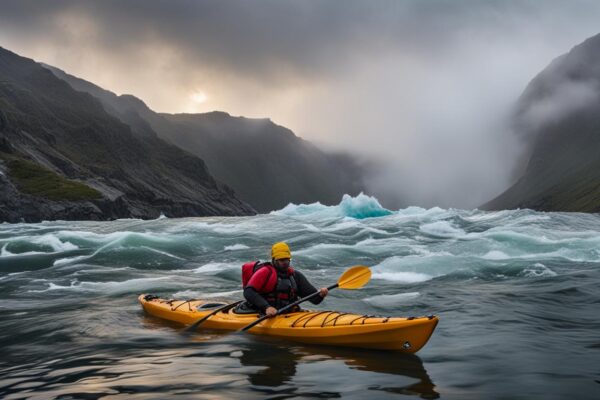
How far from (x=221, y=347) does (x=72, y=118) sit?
467 ft

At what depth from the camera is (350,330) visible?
8.44 m

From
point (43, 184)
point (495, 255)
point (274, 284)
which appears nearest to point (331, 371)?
point (274, 284)

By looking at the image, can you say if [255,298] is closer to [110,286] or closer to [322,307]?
[322,307]

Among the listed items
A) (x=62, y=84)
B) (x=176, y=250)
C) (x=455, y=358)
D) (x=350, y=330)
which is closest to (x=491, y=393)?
(x=455, y=358)

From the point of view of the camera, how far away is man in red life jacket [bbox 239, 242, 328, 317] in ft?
31.6

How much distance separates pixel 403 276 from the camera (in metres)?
18.7

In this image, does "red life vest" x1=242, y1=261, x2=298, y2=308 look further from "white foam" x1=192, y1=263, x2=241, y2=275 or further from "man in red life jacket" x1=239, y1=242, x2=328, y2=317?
"white foam" x1=192, y1=263, x2=241, y2=275

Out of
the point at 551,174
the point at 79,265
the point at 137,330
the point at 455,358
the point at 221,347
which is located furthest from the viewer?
the point at 551,174

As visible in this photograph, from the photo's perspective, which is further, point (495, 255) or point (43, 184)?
point (43, 184)

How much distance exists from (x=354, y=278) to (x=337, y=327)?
200cm

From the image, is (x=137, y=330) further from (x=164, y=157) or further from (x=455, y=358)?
(x=164, y=157)

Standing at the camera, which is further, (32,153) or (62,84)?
(62,84)

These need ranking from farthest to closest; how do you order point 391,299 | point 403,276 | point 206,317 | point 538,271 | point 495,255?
point 495,255, point 403,276, point 538,271, point 391,299, point 206,317

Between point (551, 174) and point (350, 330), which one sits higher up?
point (551, 174)
